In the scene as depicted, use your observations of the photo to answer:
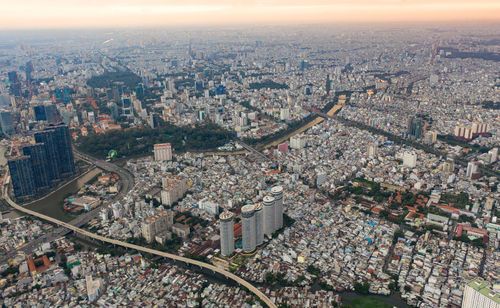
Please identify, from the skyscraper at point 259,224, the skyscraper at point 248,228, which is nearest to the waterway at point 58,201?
the skyscraper at point 248,228

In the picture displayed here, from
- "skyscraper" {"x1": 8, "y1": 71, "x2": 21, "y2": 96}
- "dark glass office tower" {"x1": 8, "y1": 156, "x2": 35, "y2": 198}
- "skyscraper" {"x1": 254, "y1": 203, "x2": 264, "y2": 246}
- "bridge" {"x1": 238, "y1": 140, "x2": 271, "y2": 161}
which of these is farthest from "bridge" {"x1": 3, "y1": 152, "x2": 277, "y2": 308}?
"skyscraper" {"x1": 8, "y1": 71, "x2": 21, "y2": 96}

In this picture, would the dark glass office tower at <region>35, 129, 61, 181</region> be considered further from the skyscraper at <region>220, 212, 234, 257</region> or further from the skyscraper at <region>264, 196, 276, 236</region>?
the skyscraper at <region>264, 196, 276, 236</region>

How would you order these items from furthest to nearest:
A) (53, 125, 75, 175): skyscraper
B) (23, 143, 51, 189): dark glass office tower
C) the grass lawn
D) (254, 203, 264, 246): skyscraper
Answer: (53, 125, 75, 175): skyscraper
(23, 143, 51, 189): dark glass office tower
(254, 203, 264, 246): skyscraper
the grass lawn

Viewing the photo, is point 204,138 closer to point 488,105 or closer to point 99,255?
point 99,255

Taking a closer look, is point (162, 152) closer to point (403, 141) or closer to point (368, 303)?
point (368, 303)

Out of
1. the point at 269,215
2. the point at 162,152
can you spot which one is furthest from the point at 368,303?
the point at 162,152
